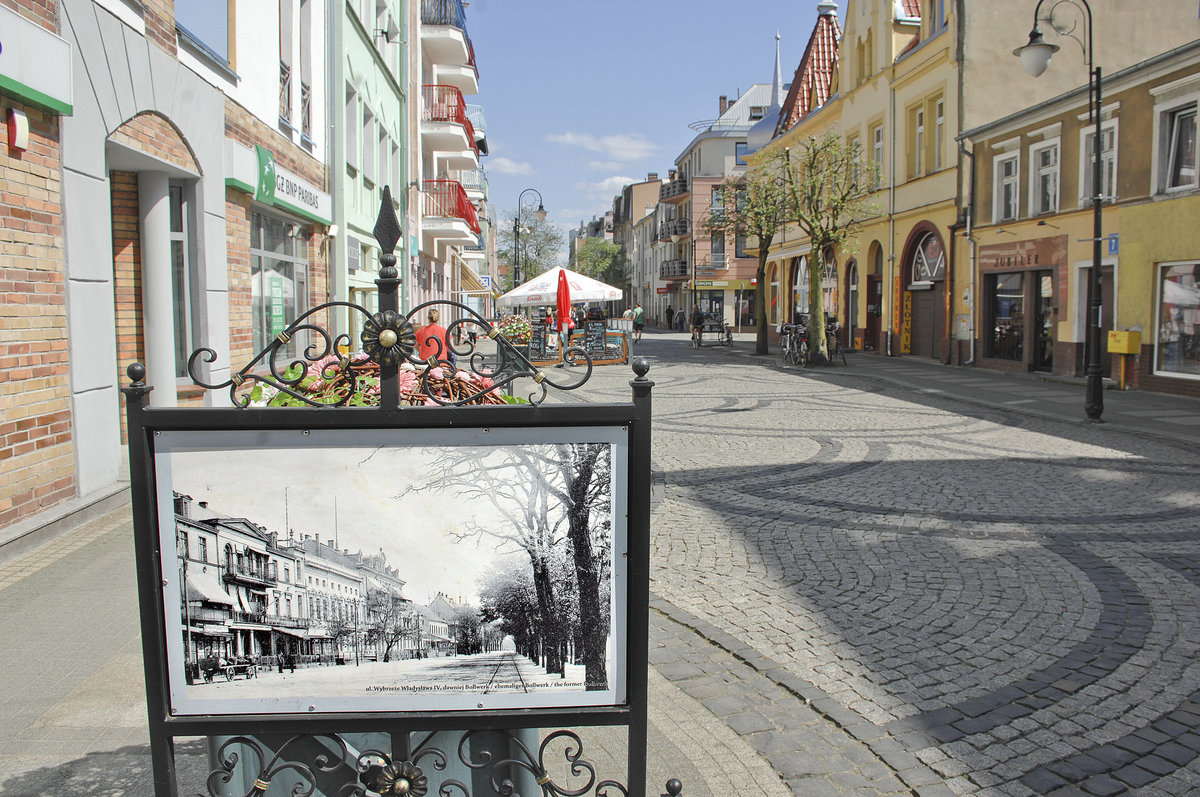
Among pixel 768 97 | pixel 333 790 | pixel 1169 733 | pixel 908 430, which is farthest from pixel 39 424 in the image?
pixel 768 97

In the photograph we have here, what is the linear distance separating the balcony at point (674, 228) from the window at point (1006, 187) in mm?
48009

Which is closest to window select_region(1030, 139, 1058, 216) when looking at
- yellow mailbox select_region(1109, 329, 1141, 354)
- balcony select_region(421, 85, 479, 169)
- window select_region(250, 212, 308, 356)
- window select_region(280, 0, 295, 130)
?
yellow mailbox select_region(1109, 329, 1141, 354)

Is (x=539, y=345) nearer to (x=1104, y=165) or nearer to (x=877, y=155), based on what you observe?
(x=877, y=155)

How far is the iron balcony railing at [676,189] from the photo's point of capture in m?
71.3

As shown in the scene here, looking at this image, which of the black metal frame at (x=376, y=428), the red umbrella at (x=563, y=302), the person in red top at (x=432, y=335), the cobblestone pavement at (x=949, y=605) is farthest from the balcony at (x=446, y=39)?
the black metal frame at (x=376, y=428)

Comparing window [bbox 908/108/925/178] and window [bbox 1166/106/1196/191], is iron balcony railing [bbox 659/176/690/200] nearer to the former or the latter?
window [bbox 908/108/925/178]

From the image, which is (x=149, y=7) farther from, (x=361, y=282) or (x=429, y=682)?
(x=361, y=282)

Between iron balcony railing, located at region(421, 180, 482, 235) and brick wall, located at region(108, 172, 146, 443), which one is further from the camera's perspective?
iron balcony railing, located at region(421, 180, 482, 235)

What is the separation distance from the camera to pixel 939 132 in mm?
26516

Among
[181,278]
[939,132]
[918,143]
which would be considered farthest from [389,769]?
[918,143]

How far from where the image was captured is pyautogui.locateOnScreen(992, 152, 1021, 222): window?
72.0ft

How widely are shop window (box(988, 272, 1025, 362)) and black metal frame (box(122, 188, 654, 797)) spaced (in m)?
21.5

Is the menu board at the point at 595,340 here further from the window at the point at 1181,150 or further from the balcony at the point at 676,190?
the balcony at the point at 676,190

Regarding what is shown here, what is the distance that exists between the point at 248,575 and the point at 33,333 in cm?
508
